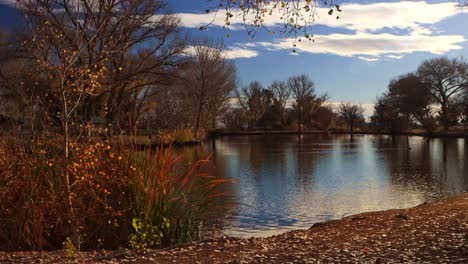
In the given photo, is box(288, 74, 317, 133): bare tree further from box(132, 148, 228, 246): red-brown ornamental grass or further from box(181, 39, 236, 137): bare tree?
box(132, 148, 228, 246): red-brown ornamental grass

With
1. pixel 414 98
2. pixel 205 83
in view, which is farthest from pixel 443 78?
pixel 205 83

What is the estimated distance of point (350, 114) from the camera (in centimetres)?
9012

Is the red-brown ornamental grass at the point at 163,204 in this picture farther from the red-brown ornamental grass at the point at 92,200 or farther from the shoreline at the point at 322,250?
the shoreline at the point at 322,250

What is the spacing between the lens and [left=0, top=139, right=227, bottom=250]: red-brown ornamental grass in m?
6.54

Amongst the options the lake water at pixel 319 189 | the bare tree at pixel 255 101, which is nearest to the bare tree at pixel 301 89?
the bare tree at pixel 255 101

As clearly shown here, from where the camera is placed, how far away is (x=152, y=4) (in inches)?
1308

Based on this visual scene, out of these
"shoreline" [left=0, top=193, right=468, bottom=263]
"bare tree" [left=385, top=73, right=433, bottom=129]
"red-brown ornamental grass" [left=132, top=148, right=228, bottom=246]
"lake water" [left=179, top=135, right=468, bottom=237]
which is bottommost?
"lake water" [left=179, top=135, right=468, bottom=237]

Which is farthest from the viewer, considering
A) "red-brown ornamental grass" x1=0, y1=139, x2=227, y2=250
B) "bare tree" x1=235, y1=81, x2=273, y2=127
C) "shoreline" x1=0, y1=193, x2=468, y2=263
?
"bare tree" x1=235, y1=81, x2=273, y2=127

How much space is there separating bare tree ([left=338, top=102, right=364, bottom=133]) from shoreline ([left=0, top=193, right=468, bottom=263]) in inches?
3326

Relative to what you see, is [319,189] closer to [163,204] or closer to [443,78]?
[163,204]

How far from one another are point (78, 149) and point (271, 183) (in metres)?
11.4

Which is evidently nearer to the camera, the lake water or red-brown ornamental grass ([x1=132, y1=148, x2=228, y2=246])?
red-brown ornamental grass ([x1=132, y1=148, x2=228, y2=246])

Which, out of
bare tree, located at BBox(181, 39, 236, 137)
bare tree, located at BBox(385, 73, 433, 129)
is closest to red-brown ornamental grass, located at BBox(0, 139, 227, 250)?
bare tree, located at BBox(181, 39, 236, 137)

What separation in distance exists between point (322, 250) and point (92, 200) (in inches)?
126
